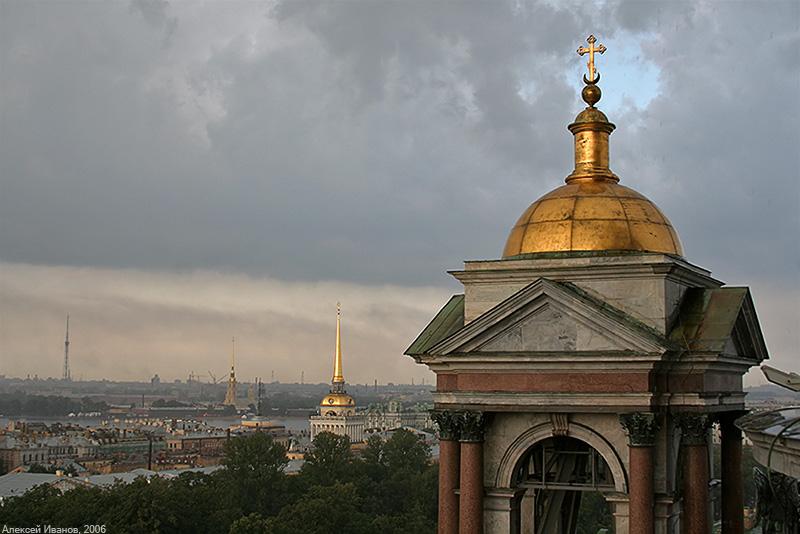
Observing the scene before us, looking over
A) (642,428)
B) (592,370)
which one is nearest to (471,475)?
(592,370)

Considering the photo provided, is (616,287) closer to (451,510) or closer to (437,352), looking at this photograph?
(437,352)

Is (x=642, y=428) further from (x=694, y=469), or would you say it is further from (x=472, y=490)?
(x=472, y=490)

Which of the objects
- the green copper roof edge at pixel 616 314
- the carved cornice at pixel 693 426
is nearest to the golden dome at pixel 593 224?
the green copper roof edge at pixel 616 314

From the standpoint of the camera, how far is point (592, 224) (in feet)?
74.9

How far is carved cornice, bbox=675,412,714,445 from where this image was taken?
68.9ft

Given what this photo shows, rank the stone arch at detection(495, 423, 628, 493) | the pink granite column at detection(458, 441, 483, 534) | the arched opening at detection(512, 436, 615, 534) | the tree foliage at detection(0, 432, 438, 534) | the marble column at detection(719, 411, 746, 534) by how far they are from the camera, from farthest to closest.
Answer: the tree foliage at detection(0, 432, 438, 534), the marble column at detection(719, 411, 746, 534), the arched opening at detection(512, 436, 615, 534), the pink granite column at detection(458, 441, 483, 534), the stone arch at detection(495, 423, 628, 493)

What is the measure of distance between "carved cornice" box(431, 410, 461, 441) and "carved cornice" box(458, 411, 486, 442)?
7.1 inches

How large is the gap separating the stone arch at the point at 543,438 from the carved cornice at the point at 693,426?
143 centimetres

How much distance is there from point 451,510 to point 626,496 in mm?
3837

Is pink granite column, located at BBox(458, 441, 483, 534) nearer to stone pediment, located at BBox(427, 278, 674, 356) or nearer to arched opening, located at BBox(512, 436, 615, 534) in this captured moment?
arched opening, located at BBox(512, 436, 615, 534)

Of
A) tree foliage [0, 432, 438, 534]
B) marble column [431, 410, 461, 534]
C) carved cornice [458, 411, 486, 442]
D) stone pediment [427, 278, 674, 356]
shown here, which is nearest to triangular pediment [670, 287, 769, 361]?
stone pediment [427, 278, 674, 356]

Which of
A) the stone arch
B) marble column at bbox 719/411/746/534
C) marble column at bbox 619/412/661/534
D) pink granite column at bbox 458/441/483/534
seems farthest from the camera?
marble column at bbox 719/411/746/534

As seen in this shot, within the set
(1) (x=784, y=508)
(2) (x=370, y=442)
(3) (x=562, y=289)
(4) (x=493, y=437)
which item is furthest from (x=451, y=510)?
(2) (x=370, y=442)

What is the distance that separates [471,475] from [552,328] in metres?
3.59
